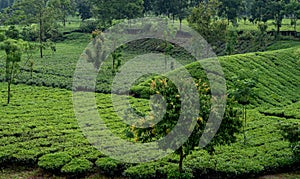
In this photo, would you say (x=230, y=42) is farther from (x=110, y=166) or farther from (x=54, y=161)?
(x=54, y=161)

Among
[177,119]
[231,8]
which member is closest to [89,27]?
[231,8]

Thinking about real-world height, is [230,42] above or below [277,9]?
below

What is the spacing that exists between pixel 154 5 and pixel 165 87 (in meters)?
62.3

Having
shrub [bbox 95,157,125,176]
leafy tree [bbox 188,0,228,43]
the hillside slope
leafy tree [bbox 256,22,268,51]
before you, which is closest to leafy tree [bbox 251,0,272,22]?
leafy tree [bbox 256,22,268,51]

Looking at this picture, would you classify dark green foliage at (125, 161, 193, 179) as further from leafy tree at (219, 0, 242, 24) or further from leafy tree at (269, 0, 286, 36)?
leafy tree at (219, 0, 242, 24)

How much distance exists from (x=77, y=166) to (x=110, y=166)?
69.2 inches

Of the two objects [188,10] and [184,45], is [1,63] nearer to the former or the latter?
[184,45]

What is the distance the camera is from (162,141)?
19.8 m

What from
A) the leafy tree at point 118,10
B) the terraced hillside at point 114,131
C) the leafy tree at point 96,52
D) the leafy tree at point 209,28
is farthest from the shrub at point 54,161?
the leafy tree at point 118,10

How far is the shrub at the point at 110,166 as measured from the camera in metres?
22.0

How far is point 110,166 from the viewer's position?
22.0m

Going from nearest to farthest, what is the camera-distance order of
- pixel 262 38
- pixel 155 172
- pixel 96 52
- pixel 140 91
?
pixel 155 172 → pixel 140 91 → pixel 96 52 → pixel 262 38

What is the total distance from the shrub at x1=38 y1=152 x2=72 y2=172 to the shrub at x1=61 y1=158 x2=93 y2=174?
1.23ft

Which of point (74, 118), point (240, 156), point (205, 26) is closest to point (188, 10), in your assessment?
point (205, 26)
